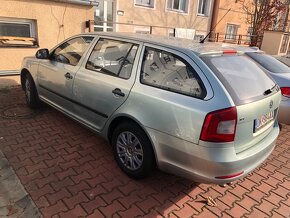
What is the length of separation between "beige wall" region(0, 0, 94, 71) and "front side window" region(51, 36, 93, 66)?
2.86 metres

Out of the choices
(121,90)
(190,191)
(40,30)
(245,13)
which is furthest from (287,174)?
(245,13)

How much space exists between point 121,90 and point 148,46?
1.91 feet

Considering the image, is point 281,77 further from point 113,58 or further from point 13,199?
point 13,199

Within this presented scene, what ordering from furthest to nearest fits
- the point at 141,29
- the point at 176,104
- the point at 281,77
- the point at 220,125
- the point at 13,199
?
1. the point at 141,29
2. the point at 281,77
3. the point at 13,199
4. the point at 176,104
5. the point at 220,125

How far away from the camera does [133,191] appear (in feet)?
9.45

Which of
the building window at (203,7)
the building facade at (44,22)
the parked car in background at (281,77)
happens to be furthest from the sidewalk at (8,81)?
the building window at (203,7)

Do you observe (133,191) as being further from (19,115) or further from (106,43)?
(19,115)

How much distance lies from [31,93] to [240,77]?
147 inches

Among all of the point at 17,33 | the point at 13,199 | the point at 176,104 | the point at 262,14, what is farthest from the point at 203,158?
the point at 262,14

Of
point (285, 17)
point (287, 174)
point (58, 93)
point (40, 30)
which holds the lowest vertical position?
point (287, 174)

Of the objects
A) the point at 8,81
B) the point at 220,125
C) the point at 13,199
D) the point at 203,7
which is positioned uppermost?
the point at 203,7

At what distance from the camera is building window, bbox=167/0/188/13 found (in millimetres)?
11989

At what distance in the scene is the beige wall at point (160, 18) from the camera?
10.1 m

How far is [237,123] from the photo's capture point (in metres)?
2.29
